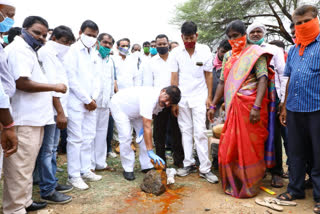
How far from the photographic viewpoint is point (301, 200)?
10.1ft

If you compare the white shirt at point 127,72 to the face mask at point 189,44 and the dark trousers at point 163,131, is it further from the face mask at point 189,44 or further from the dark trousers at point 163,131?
the face mask at point 189,44

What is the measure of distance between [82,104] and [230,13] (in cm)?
1417

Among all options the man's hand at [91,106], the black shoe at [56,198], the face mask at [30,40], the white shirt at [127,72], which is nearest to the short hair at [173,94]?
the man's hand at [91,106]


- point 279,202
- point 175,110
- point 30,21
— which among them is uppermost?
point 30,21

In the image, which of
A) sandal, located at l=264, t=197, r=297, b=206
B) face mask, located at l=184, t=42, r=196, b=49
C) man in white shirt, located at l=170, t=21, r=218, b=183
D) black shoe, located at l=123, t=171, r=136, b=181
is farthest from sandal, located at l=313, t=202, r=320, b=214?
face mask, located at l=184, t=42, r=196, b=49

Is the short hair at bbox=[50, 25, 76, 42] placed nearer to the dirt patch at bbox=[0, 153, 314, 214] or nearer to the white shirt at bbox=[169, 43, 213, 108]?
the white shirt at bbox=[169, 43, 213, 108]

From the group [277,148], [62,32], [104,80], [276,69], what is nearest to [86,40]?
[62,32]

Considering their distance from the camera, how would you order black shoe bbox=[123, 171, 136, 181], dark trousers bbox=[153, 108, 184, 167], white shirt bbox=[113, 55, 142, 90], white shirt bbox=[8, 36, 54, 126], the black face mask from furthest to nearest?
white shirt bbox=[113, 55, 142, 90]
the black face mask
dark trousers bbox=[153, 108, 184, 167]
black shoe bbox=[123, 171, 136, 181]
white shirt bbox=[8, 36, 54, 126]

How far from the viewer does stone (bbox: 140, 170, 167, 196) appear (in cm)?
328

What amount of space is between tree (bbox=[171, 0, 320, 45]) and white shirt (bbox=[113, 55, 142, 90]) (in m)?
10.7

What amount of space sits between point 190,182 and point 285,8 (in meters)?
14.5

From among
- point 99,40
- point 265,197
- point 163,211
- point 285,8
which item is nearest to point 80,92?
point 99,40

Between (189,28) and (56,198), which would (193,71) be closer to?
(189,28)

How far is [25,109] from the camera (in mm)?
2539
